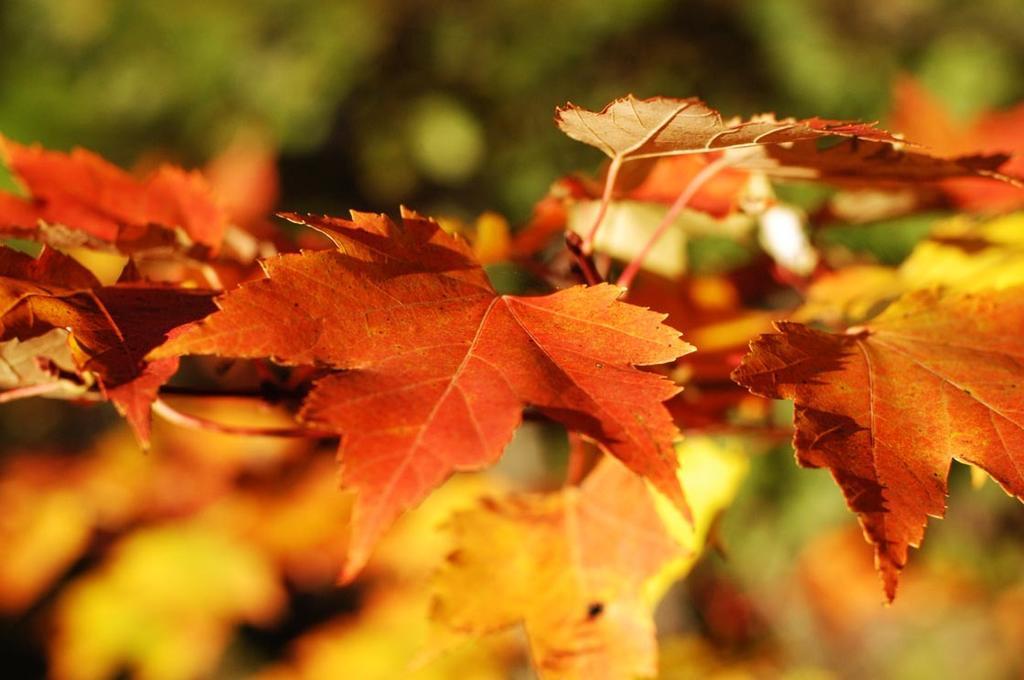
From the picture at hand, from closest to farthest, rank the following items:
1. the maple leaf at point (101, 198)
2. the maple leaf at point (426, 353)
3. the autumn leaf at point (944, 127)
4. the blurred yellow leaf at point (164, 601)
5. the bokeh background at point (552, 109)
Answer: the maple leaf at point (426, 353) < the maple leaf at point (101, 198) < the autumn leaf at point (944, 127) < the blurred yellow leaf at point (164, 601) < the bokeh background at point (552, 109)

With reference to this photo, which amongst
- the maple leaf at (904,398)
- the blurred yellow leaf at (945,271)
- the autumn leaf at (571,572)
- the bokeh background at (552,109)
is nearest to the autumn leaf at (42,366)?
the autumn leaf at (571,572)

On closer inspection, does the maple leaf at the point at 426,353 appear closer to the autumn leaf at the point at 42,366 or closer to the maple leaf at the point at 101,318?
the maple leaf at the point at 101,318

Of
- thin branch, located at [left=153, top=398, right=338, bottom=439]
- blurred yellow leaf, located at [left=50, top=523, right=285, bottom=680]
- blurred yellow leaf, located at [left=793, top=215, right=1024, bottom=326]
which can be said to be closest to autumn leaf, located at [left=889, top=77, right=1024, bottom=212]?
blurred yellow leaf, located at [left=793, top=215, right=1024, bottom=326]

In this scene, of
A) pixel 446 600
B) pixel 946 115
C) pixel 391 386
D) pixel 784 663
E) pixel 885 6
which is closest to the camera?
pixel 391 386

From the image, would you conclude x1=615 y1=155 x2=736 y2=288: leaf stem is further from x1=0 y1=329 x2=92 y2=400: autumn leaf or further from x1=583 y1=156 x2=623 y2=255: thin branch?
x1=0 y1=329 x2=92 y2=400: autumn leaf

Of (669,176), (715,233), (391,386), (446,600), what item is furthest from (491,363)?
(715,233)

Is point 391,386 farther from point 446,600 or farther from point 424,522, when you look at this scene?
point 424,522

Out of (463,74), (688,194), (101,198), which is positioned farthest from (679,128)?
(463,74)

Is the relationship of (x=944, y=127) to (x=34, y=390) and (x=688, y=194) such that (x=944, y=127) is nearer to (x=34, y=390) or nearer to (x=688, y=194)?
(x=688, y=194)
